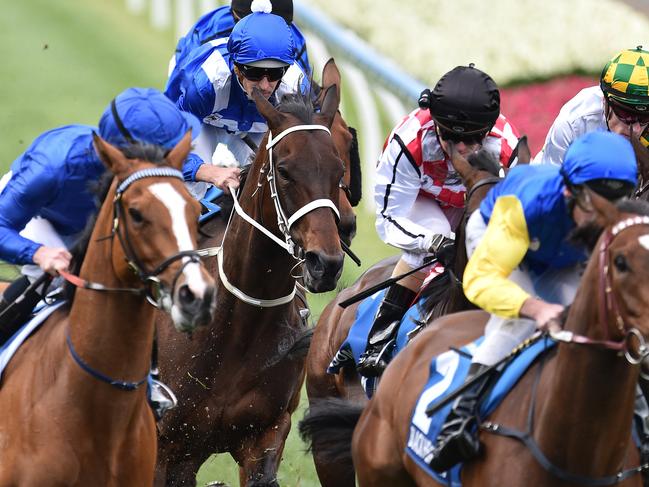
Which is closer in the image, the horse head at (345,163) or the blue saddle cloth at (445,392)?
the blue saddle cloth at (445,392)

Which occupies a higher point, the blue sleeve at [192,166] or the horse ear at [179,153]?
the horse ear at [179,153]

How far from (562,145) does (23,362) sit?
304 cm

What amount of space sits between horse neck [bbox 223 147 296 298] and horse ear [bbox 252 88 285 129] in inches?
5.5

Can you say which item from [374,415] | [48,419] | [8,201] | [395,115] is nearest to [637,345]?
[374,415]

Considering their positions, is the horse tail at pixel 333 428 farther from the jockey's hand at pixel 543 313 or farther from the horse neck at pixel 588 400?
the jockey's hand at pixel 543 313

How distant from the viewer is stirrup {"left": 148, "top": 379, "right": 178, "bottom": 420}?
19.7 ft

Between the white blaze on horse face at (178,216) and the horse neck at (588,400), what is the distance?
1.29 m

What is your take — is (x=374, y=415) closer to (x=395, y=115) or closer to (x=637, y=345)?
(x=637, y=345)

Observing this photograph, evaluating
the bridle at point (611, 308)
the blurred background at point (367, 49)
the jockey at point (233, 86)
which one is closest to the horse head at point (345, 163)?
the jockey at point (233, 86)

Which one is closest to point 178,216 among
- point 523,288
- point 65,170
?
point 65,170

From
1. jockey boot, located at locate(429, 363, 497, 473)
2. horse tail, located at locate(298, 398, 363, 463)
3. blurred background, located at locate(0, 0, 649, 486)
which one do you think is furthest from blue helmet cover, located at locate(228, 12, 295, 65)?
blurred background, located at locate(0, 0, 649, 486)

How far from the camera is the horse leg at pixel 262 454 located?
7.12 meters

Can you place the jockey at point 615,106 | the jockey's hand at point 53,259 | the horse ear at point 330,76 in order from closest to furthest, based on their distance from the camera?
the jockey's hand at point 53,259, the jockey at point 615,106, the horse ear at point 330,76

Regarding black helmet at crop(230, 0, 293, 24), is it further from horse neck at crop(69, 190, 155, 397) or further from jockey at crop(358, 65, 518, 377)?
horse neck at crop(69, 190, 155, 397)
